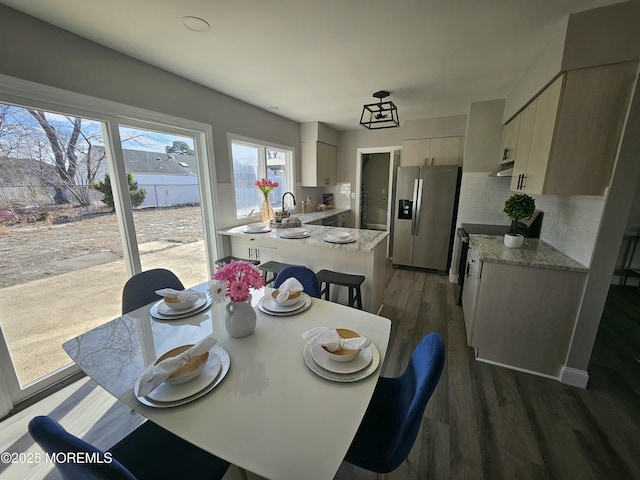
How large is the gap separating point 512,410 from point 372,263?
1.41 meters

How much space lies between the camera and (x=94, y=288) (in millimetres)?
2168

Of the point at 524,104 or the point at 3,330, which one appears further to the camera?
the point at 524,104

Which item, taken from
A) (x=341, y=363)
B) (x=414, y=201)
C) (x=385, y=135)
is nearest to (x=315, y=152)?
(x=385, y=135)

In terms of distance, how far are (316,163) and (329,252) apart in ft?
8.12

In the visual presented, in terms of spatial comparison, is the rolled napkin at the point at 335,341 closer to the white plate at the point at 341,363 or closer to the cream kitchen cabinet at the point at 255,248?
the white plate at the point at 341,363

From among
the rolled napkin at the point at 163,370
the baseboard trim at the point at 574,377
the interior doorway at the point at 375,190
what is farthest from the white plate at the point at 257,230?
the interior doorway at the point at 375,190

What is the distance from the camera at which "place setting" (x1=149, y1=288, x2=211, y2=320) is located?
1.45 metres

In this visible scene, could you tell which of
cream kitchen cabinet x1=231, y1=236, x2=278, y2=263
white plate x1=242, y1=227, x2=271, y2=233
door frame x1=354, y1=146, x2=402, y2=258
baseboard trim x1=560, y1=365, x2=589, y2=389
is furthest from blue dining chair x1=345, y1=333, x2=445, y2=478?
door frame x1=354, y1=146, x2=402, y2=258

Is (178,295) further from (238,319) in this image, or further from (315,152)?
(315,152)

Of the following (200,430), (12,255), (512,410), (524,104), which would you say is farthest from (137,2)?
(512,410)

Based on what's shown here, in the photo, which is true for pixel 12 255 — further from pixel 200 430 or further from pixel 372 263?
pixel 372 263

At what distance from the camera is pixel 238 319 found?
4.05 ft

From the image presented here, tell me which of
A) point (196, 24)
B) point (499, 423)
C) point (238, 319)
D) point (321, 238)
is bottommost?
point (499, 423)

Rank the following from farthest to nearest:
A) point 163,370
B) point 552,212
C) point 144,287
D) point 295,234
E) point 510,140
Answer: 1. point 510,140
2. point 295,234
3. point 552,212
4. point 144,287
5. point 163,370
